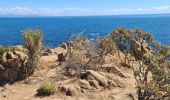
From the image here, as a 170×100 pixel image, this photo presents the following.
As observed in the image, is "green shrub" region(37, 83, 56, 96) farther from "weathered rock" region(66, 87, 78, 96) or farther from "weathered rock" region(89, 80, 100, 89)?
"weathered rock" region(89, 80, 100, 89)

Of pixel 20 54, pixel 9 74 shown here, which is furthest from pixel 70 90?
pixel 20 54

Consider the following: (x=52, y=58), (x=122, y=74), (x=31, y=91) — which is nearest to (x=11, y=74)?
(x=31, y=91)

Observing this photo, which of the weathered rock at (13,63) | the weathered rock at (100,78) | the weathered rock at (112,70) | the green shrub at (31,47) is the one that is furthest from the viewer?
the weathered rock at (112,70)

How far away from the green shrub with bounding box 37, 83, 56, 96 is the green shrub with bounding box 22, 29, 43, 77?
12.9 feet

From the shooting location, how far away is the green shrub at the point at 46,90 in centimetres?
2131

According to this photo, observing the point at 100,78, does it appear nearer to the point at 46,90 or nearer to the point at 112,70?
the point at 112,70

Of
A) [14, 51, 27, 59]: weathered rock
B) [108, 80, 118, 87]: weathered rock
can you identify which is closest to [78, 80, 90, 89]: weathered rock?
[108, 80, 118, 87]: weathered rock

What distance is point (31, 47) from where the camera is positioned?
25.2 metres

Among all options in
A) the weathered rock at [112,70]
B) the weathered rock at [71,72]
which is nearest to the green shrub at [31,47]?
the weathered rock at [71,72]

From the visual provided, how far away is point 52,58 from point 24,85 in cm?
678

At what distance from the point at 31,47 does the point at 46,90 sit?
4.90 meters

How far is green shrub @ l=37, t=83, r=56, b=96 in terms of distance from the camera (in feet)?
69.9

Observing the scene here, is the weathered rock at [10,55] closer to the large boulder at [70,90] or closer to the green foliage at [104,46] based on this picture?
the large boulder at [70,90]

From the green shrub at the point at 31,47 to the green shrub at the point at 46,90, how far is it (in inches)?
154
